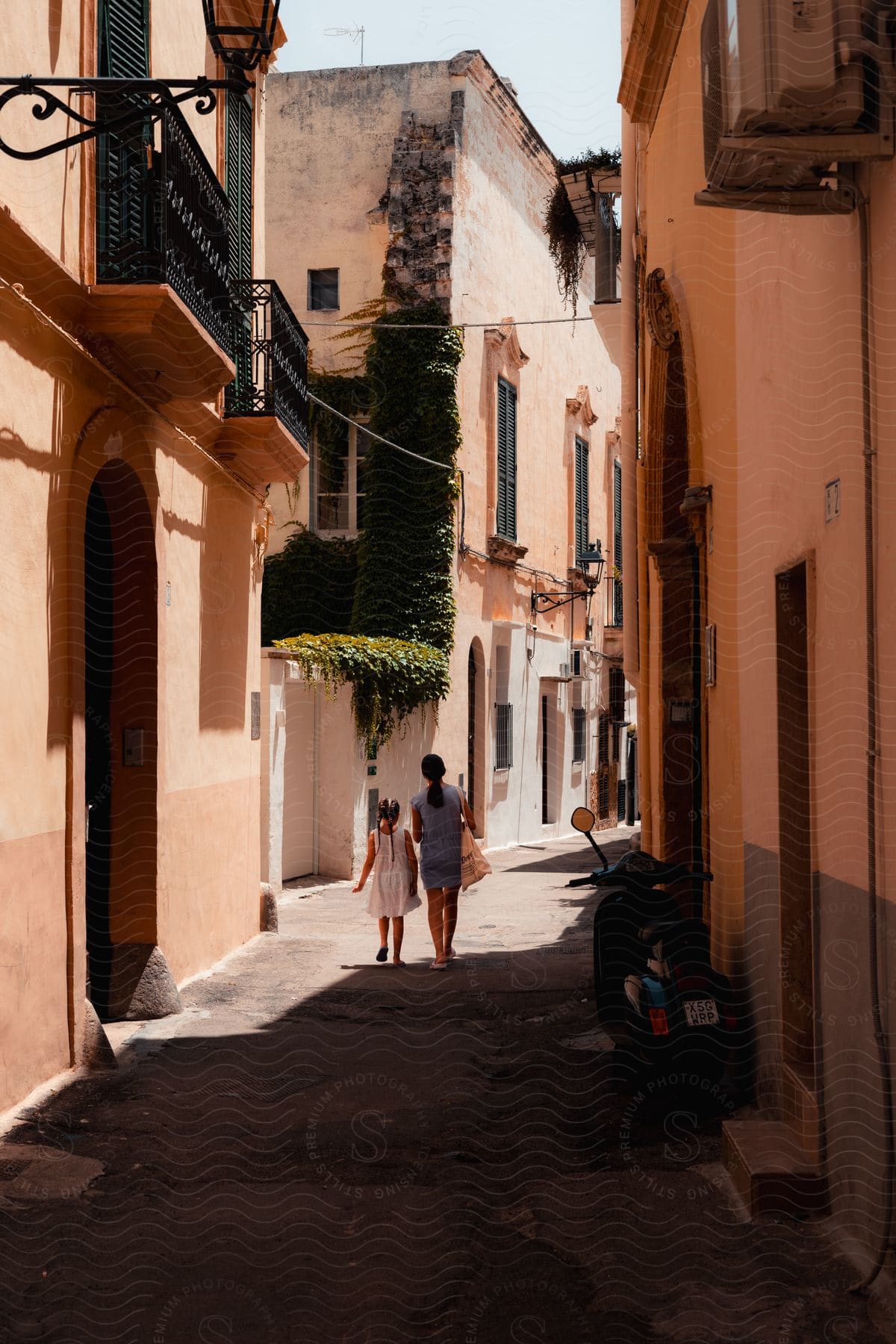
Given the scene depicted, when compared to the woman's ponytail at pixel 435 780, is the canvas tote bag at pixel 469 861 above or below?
below

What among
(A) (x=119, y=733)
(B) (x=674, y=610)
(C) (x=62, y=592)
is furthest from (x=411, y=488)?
(C) (x=62, y=592)

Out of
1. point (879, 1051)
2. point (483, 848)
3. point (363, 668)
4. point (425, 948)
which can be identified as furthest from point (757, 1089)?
point (483, 848)

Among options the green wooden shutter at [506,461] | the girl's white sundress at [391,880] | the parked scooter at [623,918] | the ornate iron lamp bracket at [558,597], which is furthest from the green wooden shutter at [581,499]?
the parked scooter at [623,918]

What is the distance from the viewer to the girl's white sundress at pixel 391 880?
11047mm

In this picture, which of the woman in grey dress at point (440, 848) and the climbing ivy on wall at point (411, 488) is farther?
the climbing ivy on wall at point (411, 488)

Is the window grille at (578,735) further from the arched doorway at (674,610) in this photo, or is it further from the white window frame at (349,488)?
the arched doorway at (674,610)

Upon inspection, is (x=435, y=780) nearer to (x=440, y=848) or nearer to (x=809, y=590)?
(x=440, y=848)

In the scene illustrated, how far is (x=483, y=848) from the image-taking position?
2228cm

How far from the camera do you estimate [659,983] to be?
6148 mm

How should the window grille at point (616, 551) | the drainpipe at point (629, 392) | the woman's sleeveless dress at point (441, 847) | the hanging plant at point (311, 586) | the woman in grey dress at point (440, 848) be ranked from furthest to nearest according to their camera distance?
1. the window grille at point (616, 551)
2. the hanging plant at point (311, 586)
3. the drainpipe at point (629, 392)
4. the woman's sleeveless dress at point (441, 847)
5. the woman in grey dress at point (440, 848)

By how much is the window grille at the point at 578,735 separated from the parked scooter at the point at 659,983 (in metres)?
21.4

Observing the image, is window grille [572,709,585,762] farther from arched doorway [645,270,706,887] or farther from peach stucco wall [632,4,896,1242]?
peach stucco wall [632,4,896,1242]

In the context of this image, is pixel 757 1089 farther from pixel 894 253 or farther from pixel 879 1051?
pixel 894 253

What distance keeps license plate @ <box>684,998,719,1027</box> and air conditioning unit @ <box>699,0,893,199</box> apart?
3.49m
